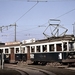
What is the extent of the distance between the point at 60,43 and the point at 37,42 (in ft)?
14.9

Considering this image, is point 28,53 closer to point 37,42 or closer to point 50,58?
point 37,42

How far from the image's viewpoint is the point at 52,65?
25.2 metres

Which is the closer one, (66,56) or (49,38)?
(66,56)

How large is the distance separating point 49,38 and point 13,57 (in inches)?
366

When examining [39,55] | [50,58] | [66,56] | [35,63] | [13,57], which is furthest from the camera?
[13,57]

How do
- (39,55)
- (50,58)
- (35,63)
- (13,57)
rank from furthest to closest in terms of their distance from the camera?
1. (13,57)
2. (35,63)
3. (39,55)
4. (50,58)

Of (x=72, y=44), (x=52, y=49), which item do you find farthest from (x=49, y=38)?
(x=72, y=44)

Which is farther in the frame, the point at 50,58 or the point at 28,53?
the point at 28,53

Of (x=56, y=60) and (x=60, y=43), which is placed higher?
(x=60, y=43)

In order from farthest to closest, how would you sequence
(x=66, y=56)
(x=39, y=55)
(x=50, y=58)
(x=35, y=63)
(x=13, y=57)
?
(x=13, y=57)
(x=35, y=63)
(x=39, y=55)
(x=50, y=58)
(x=66, y=56)

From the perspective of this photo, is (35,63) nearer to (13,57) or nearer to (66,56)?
(13,57)

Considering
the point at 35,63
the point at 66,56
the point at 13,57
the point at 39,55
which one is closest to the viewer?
the point at 66,56

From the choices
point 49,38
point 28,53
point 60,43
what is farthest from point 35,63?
point 60,43

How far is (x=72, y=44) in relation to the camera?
78.3 feet
